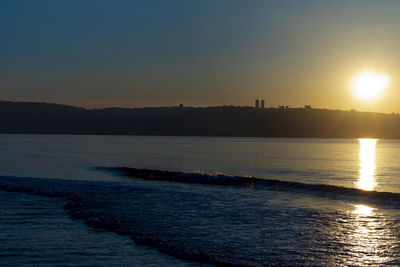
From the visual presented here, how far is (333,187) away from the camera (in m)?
26.7

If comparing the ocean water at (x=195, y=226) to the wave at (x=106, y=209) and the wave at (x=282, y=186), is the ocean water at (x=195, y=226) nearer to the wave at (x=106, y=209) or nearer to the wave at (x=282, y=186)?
the wave at (x=106, y=209)

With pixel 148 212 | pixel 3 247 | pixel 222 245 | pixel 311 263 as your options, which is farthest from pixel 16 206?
pixel 311 263

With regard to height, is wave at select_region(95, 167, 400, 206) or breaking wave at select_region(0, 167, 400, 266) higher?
breaking wave at select_region(0, 167, 400, 266)

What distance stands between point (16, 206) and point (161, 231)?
7.58m

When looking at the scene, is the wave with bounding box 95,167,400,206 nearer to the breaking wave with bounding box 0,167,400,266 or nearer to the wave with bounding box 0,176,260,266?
the breaking wave with bounding box 0,167,400,266

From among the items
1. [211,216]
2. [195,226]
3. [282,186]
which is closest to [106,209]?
[211,216]

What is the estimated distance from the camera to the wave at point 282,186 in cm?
2328

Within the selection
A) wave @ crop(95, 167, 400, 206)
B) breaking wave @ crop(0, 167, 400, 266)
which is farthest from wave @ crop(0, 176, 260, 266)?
wave @ crop(95, 167, 400, 206)

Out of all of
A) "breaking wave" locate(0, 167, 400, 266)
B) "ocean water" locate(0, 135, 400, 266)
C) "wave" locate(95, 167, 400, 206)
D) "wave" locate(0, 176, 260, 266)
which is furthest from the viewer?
"wave" locate(95, 167, 400, 206)

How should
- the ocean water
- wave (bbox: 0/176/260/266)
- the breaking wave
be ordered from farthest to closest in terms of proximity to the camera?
the breaking wave, wave (bbox: 0/176/260/266), the ocean water

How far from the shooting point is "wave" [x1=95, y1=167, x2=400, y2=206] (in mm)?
23281

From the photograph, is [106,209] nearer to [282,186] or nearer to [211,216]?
[211,216]

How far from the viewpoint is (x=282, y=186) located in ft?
92.4

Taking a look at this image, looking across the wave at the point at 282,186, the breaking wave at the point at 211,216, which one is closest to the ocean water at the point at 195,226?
the breaking wave at the point at 211,216
